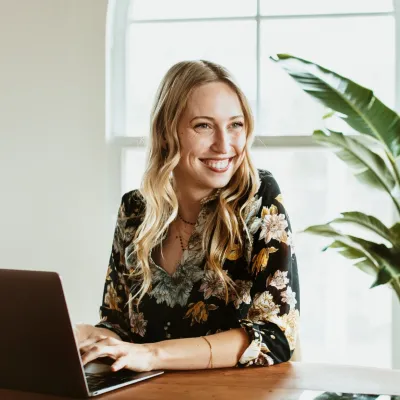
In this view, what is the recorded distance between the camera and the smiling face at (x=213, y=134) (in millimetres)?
2262

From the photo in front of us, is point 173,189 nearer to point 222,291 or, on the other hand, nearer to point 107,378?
point 222,291

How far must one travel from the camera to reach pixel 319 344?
3.74 m

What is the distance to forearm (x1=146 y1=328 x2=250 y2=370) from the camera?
72.4 inches

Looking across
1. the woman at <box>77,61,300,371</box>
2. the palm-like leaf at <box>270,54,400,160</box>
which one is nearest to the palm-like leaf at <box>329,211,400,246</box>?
the palm-like leaf at <box>270,54,400,160</box>

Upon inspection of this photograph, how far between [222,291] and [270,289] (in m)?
0.20

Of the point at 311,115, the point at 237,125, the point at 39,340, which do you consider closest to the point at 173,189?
the point at 237,125

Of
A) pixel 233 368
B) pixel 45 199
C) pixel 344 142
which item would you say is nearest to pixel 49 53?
pixel 45 199

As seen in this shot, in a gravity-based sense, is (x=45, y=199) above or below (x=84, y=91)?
below

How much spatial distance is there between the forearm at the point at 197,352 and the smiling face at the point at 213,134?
1.68ft

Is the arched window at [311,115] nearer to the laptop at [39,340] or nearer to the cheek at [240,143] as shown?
the cheek at [240,143]

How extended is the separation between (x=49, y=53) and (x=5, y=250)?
3.22 feet

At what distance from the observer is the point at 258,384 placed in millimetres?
1703

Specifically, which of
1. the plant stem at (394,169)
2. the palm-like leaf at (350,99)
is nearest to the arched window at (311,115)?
the plant stem at (394,169)

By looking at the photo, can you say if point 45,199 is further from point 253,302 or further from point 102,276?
point 253,302
